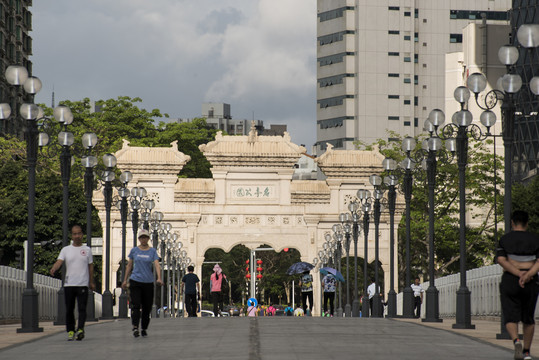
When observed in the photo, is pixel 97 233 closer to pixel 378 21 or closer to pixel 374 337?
pixel 374 337

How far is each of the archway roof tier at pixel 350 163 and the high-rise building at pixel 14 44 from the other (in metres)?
28.6

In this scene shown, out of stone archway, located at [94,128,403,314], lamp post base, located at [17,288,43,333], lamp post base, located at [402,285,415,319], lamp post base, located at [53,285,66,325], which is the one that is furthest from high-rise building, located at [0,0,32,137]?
lamp post base, located at [17,288,43,333]

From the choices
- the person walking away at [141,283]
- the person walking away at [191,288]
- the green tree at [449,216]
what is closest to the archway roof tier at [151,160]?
the green tree at [449,216]

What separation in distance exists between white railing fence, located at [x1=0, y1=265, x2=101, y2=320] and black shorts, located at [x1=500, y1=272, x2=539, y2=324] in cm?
1527

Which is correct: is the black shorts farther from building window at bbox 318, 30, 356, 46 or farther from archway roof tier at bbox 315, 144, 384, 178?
building window at bbox 318, 30, 356, 46

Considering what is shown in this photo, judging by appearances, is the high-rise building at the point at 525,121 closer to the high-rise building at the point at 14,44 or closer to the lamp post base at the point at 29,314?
the high-rise building at the point at 14,44

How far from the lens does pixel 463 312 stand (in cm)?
2423

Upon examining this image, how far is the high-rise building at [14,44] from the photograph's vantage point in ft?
283

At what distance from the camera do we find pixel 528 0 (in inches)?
3556

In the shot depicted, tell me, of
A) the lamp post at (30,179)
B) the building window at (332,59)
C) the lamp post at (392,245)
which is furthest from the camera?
the building window at (332,59)

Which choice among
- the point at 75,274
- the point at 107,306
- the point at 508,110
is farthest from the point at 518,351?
the point at 107,306

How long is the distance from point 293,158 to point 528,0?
35.0 meters

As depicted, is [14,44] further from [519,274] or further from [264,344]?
[519,274]

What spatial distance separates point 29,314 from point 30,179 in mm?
2878
